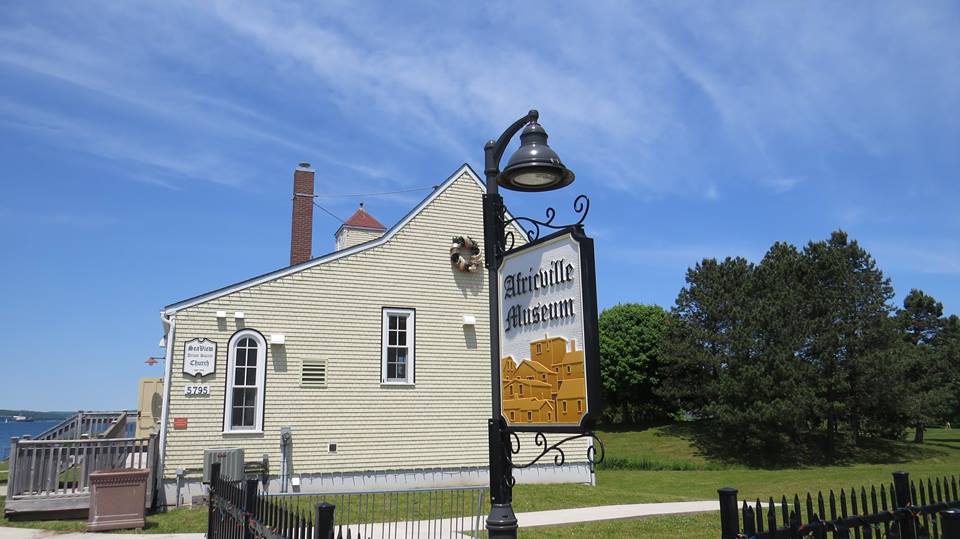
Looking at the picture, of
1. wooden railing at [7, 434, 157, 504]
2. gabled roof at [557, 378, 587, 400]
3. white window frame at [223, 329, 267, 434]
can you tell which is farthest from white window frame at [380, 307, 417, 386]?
gabled roof at [557, 378, 587, 400]

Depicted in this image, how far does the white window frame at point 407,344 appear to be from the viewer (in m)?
17.4

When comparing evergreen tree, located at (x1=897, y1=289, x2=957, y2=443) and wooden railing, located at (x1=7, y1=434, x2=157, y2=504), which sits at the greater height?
evergreen tree, located at (x1=897, y1=289, x2=957, y2=443)

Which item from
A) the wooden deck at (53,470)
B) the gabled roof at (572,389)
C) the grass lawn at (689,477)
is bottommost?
the grass lawn at (689,477)

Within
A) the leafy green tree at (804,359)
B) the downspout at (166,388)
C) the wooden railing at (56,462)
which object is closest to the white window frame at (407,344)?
the downspout at (166,388)

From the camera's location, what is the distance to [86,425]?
20828mm

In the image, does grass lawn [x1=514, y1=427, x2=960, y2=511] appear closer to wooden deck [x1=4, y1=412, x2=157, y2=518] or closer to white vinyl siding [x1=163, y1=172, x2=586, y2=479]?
white vinyl siding [x1=163, y1=172, x2=586, y2=479]

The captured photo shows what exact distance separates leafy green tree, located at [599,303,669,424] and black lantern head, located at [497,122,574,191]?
4163 centimetres

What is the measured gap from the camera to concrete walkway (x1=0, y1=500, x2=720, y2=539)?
1128cm

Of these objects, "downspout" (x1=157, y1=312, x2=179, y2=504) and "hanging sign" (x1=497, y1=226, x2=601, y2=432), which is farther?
"downspout" (x1=157, y1=312, x2=179, y2=504)

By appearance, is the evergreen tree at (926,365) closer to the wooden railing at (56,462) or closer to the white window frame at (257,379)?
the white window frame at (257,379)

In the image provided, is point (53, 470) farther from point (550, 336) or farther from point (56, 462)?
point (550, 336)

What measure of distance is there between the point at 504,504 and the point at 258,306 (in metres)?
12.9

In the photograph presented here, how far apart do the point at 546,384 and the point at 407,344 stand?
13282 millimetres

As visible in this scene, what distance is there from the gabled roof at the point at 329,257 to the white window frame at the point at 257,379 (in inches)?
42.6
